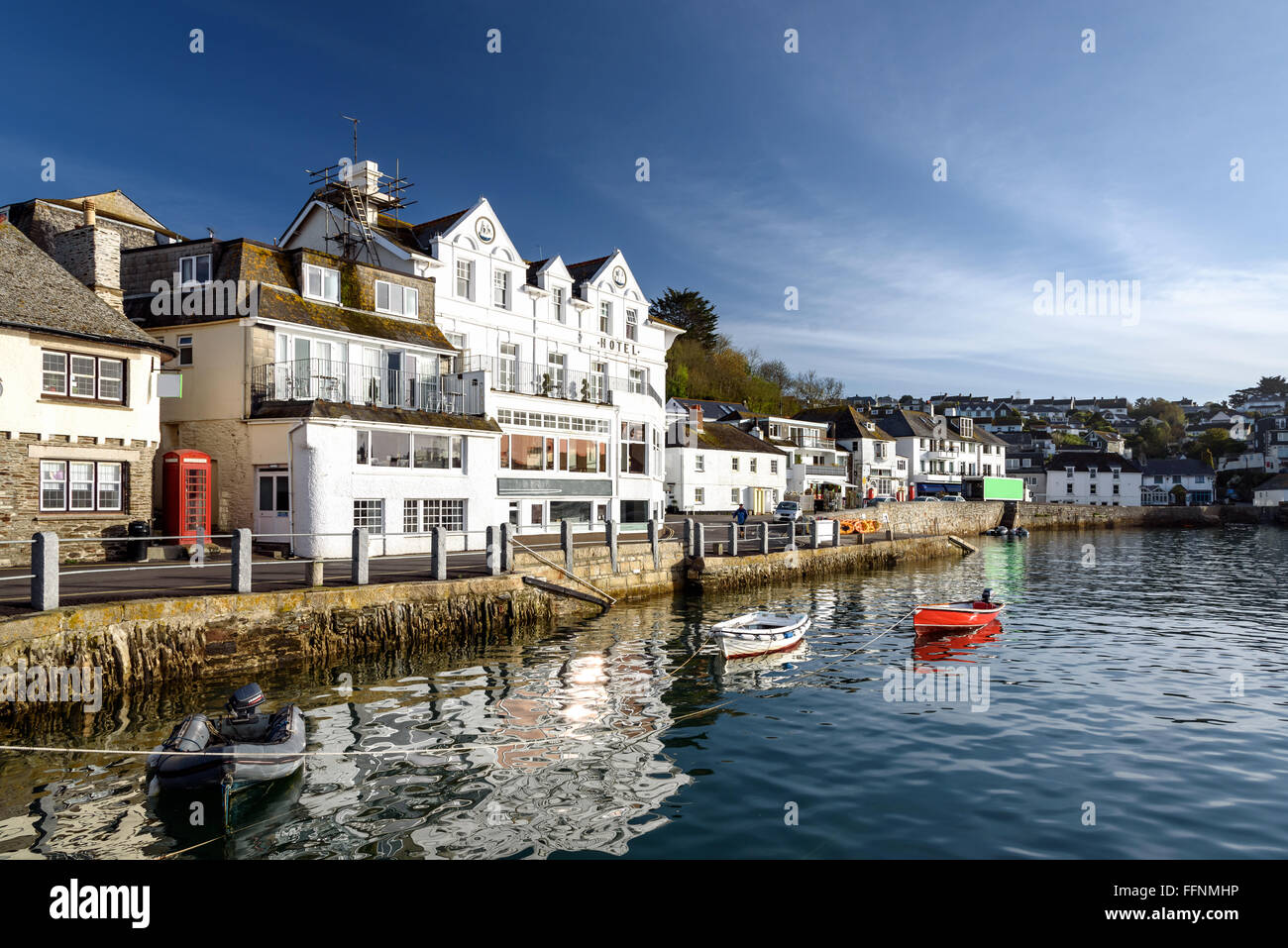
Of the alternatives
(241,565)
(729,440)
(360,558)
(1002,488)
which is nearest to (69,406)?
(241,565)

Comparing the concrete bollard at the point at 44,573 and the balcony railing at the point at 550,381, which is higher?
the balcony railing at the point at 550,381

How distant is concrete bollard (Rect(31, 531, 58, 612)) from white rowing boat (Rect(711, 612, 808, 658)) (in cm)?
1458

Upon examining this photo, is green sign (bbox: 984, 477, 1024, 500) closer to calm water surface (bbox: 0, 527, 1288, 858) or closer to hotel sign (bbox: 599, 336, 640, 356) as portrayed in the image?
hotel sign (bbox: 599, 336, 640, 356)

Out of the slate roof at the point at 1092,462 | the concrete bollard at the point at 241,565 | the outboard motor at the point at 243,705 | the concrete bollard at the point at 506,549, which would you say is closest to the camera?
the outboard motor at the point at 243,705

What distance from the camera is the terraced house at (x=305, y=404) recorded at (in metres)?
28.3

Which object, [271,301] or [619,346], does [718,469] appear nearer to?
[619,346]

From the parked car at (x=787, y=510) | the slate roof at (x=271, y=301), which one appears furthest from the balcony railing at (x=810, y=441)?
the slate roof at (x=271, y=301)

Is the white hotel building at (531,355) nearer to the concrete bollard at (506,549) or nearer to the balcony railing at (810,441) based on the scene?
the concrete bollard at (506,549)

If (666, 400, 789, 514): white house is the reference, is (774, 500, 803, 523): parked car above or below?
below

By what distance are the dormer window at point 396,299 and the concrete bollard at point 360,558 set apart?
15173mm

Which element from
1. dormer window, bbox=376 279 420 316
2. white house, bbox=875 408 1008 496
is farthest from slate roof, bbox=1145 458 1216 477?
dormer window, bbox=376 279 420 316

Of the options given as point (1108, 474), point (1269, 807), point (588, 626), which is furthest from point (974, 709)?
point (1108, 474)

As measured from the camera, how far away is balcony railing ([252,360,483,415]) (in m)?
29.1
